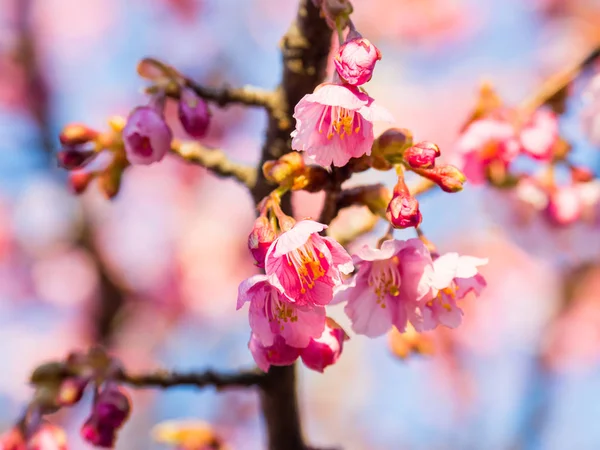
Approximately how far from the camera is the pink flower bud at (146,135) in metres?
0.94

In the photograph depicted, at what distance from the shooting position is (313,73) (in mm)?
955

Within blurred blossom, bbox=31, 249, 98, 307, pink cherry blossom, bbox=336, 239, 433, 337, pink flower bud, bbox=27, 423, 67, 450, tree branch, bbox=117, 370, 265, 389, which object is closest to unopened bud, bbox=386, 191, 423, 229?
pink cherry blossom, bbox=336, 239, 433, 337

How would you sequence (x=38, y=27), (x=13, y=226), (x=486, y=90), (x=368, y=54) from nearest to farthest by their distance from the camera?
(x=368, y=54)
(x=486, y=90)
(x=38, y=27)
(x=13, y=226)

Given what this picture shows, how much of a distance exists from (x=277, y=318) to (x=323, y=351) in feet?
0.29

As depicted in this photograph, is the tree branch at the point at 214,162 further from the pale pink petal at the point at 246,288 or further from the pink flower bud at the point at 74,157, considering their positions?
the pale pink petal at the point at 246,288

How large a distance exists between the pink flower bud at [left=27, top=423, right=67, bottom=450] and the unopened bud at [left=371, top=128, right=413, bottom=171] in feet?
2.52

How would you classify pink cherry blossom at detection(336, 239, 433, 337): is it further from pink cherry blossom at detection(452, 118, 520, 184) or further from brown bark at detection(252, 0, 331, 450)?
pink cherry blossom at detection(452, 118, 520, 184)

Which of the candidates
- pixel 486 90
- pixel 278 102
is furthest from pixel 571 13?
pixel 278 102

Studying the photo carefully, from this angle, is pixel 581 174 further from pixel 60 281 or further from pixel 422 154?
pixel 60 281

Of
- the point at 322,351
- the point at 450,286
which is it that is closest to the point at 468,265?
the point at 450,286

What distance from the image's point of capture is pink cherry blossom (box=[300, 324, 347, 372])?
0.81m

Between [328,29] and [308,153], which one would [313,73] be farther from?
[308,153]

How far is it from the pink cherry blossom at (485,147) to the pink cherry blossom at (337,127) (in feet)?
1.74

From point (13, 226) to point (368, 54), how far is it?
19.5 ft
